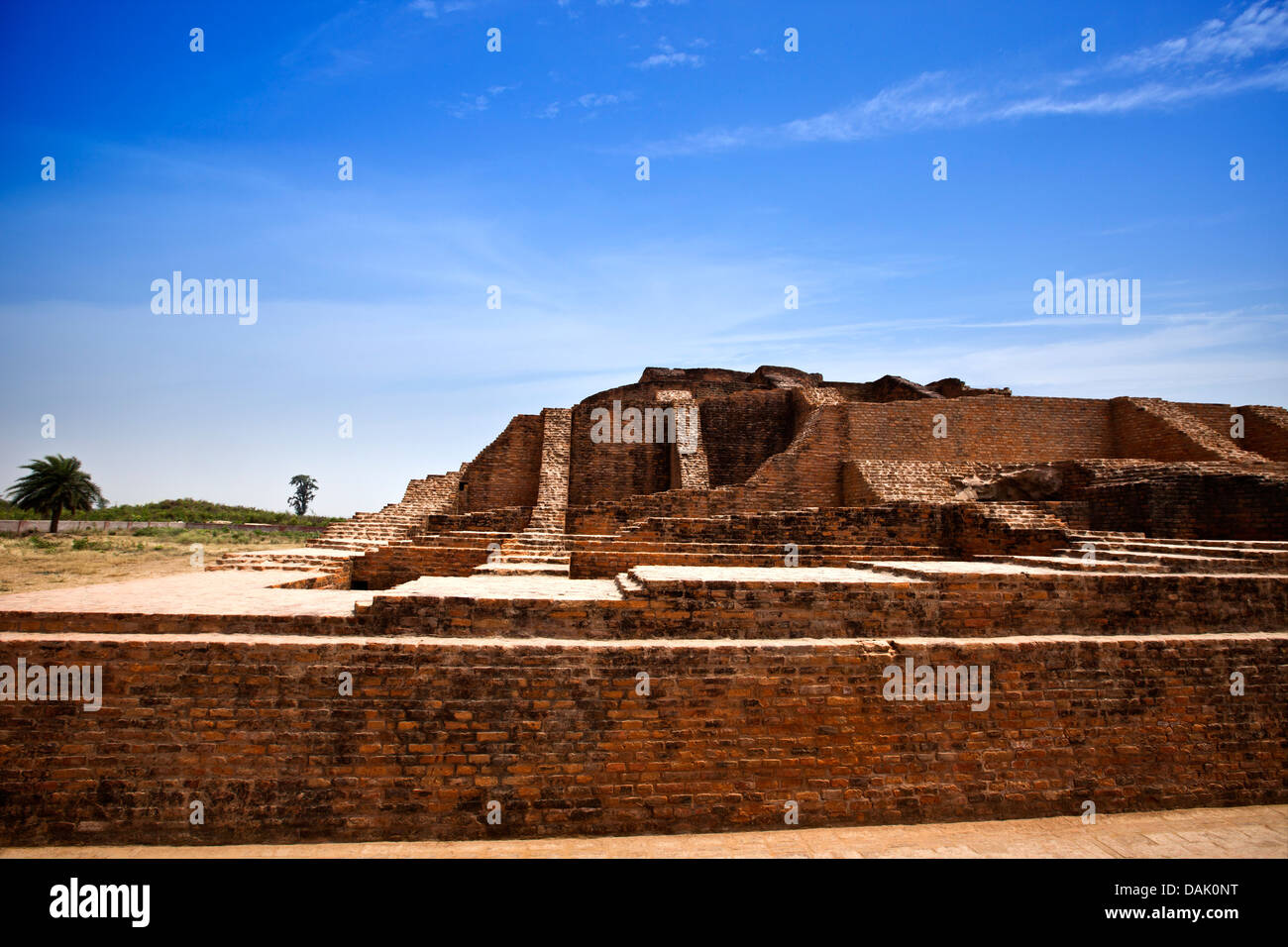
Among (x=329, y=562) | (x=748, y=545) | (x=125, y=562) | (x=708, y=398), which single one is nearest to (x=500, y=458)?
(x=708, y=398)

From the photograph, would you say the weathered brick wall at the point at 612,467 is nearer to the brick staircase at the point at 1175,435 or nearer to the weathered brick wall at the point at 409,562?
the weathered brick wall at the point at 409,562

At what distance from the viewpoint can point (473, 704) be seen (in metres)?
3.99

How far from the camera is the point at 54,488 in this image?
29438 mm

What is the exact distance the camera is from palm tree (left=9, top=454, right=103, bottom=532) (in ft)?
96.1

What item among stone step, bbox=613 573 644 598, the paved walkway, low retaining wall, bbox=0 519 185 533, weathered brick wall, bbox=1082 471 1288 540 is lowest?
the paved walkway

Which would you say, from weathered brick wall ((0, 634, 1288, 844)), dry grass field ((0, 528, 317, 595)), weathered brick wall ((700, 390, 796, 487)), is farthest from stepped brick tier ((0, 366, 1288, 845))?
weathered brick wall ((700, 390, 796, 487))

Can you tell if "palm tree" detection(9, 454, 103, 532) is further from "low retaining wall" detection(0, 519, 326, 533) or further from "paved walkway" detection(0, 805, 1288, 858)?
"paved walkway" detection(0, 805, 1288, 858)

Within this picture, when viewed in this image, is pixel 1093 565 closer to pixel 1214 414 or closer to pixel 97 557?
pixel 1214 414

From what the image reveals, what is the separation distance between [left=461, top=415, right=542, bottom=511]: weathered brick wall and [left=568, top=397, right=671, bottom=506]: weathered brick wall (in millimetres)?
929

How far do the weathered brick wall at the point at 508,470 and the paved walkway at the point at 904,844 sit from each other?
1140 centimetres

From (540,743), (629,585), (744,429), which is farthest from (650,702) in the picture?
(744,429)

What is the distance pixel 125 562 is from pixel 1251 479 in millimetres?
23594

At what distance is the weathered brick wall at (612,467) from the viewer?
595 inches

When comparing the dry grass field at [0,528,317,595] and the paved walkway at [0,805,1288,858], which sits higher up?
the dry grass field at [0,528,317,595]
